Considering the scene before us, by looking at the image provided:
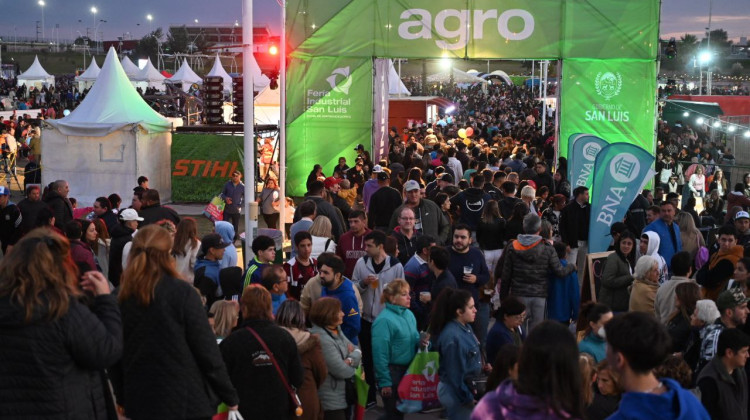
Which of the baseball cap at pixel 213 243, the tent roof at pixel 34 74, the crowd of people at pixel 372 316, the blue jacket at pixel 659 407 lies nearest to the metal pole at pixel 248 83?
the crowd of people at pixel 372 316

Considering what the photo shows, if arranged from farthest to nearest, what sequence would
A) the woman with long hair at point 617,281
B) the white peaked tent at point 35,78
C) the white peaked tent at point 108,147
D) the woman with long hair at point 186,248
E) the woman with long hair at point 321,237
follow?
the white peaked tent at point 35,78 → the white peaked tent at point 108,147 → the woman with long hair at point 321,237 → the woman with long hair at point 617,281 → the woman with long hair at point 186,248

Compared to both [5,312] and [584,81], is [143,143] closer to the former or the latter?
[584,81]

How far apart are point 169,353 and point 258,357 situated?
3.64 ft

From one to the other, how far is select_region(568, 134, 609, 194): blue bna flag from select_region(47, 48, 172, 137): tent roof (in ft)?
34.2

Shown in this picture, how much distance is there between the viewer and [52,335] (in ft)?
13.4

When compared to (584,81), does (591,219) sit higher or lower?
lower

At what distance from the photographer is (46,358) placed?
13.4 ft

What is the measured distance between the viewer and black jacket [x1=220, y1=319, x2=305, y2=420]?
227 inches

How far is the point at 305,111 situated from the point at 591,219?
412 inches

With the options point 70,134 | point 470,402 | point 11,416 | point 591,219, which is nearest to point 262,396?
point 470,402

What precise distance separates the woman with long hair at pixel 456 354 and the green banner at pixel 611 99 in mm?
14099

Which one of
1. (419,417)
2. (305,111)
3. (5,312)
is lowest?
(419,417)

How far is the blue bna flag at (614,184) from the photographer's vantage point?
1198cm

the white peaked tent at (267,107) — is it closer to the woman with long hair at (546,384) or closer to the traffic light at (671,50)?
the traffic light at (671,50)
